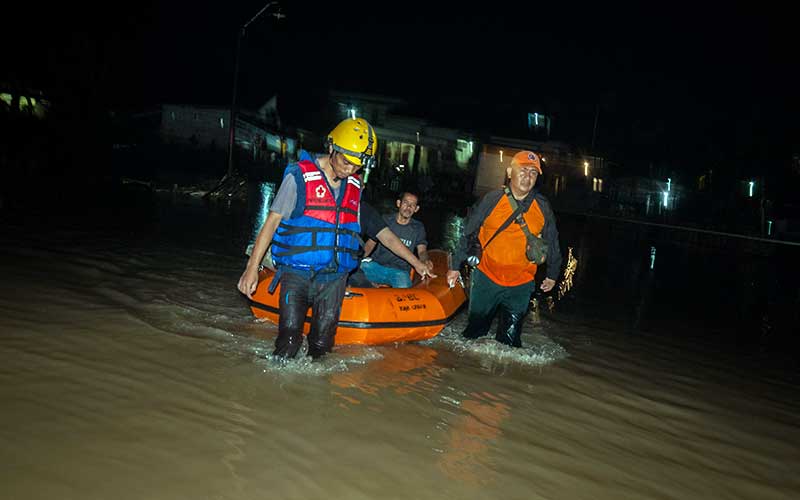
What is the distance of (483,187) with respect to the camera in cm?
3828

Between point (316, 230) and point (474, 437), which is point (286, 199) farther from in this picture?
point (474, 437)

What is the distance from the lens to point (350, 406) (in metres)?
4.68

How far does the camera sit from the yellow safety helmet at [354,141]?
Answer: 15.3ft

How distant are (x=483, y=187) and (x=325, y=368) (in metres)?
33.7

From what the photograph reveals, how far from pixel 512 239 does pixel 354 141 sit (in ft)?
6.67

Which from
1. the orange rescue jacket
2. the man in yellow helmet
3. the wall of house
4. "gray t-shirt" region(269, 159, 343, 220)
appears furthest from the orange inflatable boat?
the wall of house

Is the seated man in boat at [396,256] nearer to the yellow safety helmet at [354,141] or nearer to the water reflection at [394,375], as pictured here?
the water reflection at [394,375]

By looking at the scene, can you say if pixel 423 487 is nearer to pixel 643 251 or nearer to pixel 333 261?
pixel 333 261

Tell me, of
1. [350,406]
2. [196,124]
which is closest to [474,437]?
[350,406]

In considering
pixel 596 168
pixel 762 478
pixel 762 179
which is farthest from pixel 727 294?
pixel 596 168

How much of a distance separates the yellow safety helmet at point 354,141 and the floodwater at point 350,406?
1760 millimetres

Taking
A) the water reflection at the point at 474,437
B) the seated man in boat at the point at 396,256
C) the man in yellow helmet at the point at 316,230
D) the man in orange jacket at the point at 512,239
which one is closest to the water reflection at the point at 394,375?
the water reflection at the point at 474,437

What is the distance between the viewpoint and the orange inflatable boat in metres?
6.09

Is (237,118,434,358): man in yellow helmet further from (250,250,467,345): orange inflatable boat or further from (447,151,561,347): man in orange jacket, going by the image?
(447,151,561,347): man in orange jacket
